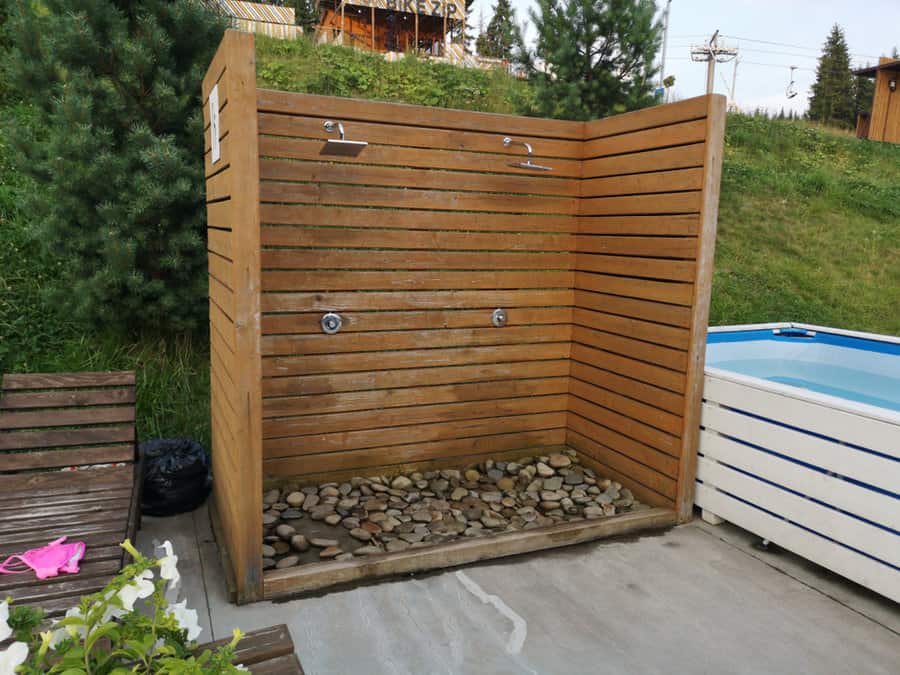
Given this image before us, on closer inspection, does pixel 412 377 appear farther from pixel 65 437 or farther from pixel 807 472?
pixel 807 472

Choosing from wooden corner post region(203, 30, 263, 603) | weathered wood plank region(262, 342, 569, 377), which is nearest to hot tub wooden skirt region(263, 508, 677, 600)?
wooden corner post region(203, 30, 263, 603)

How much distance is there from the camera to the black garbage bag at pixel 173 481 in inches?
127

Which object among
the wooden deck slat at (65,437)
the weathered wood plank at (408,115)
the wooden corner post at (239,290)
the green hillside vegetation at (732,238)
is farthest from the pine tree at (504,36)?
the wooden deck slat at (65,437)

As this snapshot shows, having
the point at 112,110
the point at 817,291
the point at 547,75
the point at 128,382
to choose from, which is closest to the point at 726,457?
the point at 128,382

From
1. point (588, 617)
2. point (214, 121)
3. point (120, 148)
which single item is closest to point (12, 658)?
point (588, 617)

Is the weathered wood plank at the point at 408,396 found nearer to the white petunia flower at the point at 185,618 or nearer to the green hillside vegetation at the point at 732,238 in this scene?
the green hillside vegetation at the point at 732,238

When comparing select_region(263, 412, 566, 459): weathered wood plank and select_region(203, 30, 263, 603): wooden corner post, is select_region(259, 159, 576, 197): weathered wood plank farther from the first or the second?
select_region(263, 412, 566, 459): weathered wood plank

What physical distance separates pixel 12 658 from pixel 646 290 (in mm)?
3098

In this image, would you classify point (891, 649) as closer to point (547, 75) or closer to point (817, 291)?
point (547, 75)

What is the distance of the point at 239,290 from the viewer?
7.83 feet

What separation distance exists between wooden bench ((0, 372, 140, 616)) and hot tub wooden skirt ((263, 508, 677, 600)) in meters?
0.66

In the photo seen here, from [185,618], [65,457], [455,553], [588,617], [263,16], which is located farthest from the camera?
[263,16]

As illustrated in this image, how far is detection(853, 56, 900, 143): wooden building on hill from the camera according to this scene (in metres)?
15.7

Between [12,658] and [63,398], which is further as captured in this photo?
[63,398]
